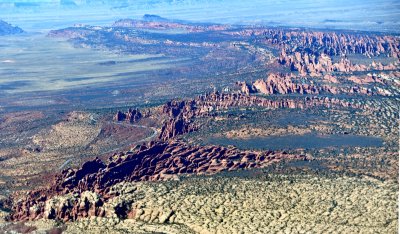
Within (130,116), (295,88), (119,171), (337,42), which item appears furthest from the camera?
(337,42)

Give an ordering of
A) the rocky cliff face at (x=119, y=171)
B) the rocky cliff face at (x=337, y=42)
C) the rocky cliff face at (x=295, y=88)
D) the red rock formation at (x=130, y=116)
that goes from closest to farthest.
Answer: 1. the rocky cliff face at (x=119, y=171)
2. the red rock formation at (x=130, y=116)
3. the rocky cliff face at (x=295, y=88)
4. the rocky cliff face at (x=337, y=42)

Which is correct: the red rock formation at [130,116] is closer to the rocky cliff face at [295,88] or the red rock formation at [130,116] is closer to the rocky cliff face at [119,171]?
the rocky cliff face at [295,88]

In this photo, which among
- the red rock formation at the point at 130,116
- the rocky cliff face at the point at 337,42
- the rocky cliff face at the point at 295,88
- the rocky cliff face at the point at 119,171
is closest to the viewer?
the rocky cliff face at the point at 119,171

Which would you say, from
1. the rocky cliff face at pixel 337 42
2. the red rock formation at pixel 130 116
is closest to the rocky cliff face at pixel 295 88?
the red rock formation at pixel 130 116

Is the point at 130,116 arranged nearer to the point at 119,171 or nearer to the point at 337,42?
the point at 119,171

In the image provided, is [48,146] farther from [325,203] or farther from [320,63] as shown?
[320,63]

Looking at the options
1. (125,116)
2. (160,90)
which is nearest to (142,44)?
(160,90)

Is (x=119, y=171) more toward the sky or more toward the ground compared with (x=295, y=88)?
more toward the ground

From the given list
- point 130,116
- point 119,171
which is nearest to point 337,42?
point 130,116

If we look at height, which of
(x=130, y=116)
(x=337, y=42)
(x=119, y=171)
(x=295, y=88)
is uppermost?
(x=337, y=42)
